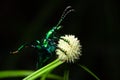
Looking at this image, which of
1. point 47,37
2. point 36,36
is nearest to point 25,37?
point 36,36

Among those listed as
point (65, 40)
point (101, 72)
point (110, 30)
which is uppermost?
point (110, 30)

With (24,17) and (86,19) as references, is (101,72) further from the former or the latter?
(24,17)

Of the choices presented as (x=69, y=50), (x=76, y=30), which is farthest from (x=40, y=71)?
(x=76, y=30)

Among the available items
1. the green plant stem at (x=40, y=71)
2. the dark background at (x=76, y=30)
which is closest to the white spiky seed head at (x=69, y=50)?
the green plant stem at (x=40, y=71)

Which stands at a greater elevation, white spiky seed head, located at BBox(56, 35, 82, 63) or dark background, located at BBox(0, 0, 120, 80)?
dark background, located at BBox(0, 0, 120, 80)

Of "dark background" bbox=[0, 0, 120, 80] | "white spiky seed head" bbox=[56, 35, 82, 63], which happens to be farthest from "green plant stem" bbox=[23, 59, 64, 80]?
"dark background" bbox=[0, 0, 120, 80]

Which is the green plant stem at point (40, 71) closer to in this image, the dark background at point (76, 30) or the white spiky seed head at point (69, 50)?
the white spiky seed head at point (69, 50)

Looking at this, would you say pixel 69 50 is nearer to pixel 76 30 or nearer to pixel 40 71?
pixel 40 71

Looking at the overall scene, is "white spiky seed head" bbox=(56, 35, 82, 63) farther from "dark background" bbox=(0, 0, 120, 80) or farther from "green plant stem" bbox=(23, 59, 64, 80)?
"dark background" bbox=(0, 0, 120, 80)

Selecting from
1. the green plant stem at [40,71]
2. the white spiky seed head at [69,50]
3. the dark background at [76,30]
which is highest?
the dark background at [76,30]
